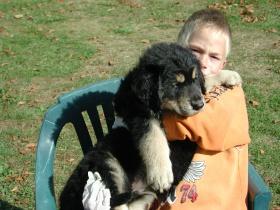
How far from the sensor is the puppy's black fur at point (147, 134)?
115 inches

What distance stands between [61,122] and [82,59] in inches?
202

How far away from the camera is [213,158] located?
3.06m

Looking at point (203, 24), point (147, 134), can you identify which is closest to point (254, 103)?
point (203, 24)

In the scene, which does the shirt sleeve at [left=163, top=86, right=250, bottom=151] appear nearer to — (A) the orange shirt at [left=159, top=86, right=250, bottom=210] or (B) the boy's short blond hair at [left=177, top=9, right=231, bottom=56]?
(A) the orange shirt at [left=159, top=86, right=250, bottom=210]

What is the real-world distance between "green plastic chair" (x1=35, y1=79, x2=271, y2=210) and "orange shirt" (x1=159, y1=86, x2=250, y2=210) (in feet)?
0.65

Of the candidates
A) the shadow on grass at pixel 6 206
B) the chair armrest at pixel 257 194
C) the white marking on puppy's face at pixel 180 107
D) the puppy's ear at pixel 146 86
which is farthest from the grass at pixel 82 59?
the puppy's ear at pixel 146 86

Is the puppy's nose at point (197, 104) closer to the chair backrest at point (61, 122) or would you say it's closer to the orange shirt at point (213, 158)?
the orange shirt at point (213, 158)

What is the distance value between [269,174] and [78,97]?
2.38 m

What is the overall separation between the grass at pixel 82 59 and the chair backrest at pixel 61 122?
1.45m

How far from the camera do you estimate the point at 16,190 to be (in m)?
5.16

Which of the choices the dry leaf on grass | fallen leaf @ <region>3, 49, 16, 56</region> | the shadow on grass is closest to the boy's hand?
the shadow on grass

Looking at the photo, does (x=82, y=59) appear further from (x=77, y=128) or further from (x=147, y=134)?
(x=147, y=134)

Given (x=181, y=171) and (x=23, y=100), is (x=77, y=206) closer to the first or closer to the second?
(x=181, y=171)

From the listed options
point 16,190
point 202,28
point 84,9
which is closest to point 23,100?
point 16,190
